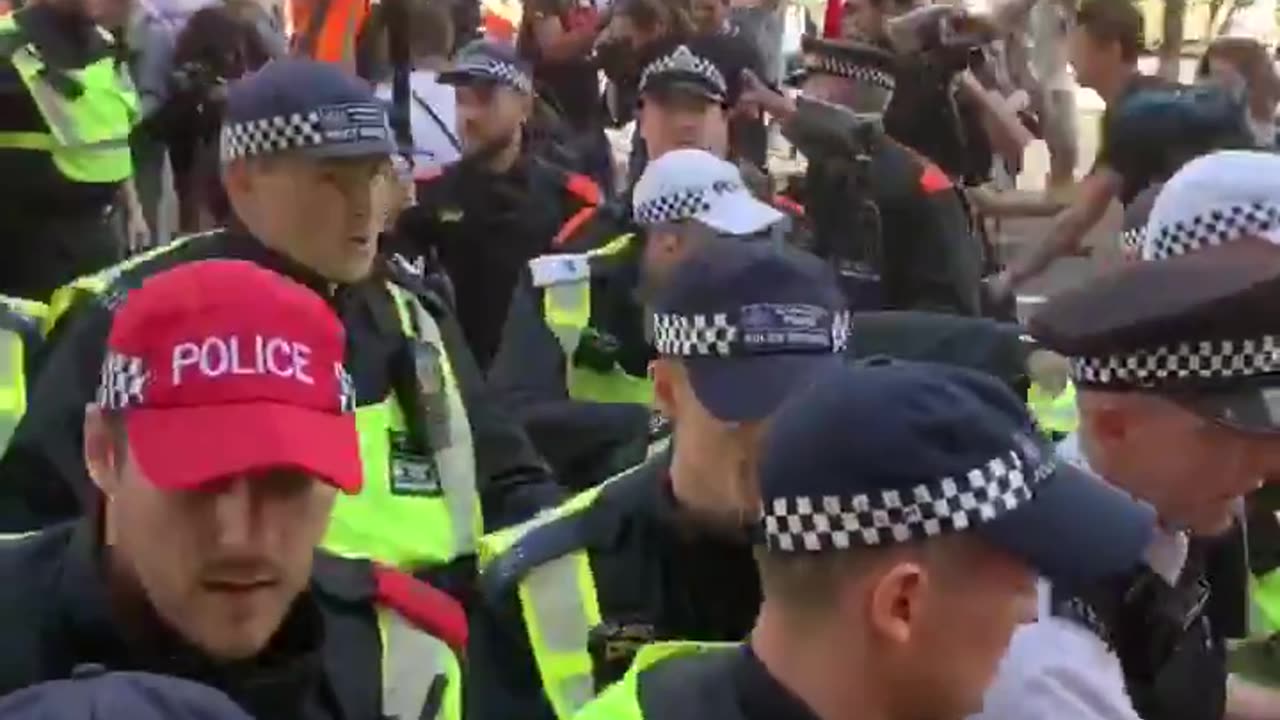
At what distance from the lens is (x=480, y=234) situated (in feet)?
22.2

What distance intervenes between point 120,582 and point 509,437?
1799 millimetres

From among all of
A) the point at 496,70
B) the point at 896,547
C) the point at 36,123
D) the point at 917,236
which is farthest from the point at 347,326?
the point at 496,70

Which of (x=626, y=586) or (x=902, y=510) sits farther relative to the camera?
(x=626, y=586)

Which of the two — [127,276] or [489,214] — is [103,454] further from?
[489,214]

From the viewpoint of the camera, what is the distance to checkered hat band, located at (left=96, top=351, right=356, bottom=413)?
101 inches

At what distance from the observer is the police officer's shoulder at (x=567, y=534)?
3.31m

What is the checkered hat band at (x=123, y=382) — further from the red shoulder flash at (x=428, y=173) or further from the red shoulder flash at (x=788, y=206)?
the red shoulder flash at (x=428, y=173)

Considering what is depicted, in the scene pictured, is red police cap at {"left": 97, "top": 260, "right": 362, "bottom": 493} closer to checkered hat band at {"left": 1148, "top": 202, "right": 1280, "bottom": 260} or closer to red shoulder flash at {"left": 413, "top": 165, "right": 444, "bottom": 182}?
checkered hat band at {"left": 1148, "top": 202, "right": 1280, "bottom": 260}

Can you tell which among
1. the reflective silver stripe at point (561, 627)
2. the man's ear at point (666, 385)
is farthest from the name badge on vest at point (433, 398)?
the reflective silver stripe at point (561, 627)

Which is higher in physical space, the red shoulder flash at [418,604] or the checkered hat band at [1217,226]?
the checkered hat band at [1217,226]

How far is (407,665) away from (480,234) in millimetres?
Result: 4026

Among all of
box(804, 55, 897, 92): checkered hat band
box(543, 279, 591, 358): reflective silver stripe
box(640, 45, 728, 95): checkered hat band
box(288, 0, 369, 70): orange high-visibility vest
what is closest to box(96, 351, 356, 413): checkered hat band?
box(543, 279, 591, 358): reflective silver stripe

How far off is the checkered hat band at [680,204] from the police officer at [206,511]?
2.68m

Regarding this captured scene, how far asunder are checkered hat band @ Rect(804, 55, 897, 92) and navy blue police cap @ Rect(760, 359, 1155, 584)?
4664 mm
